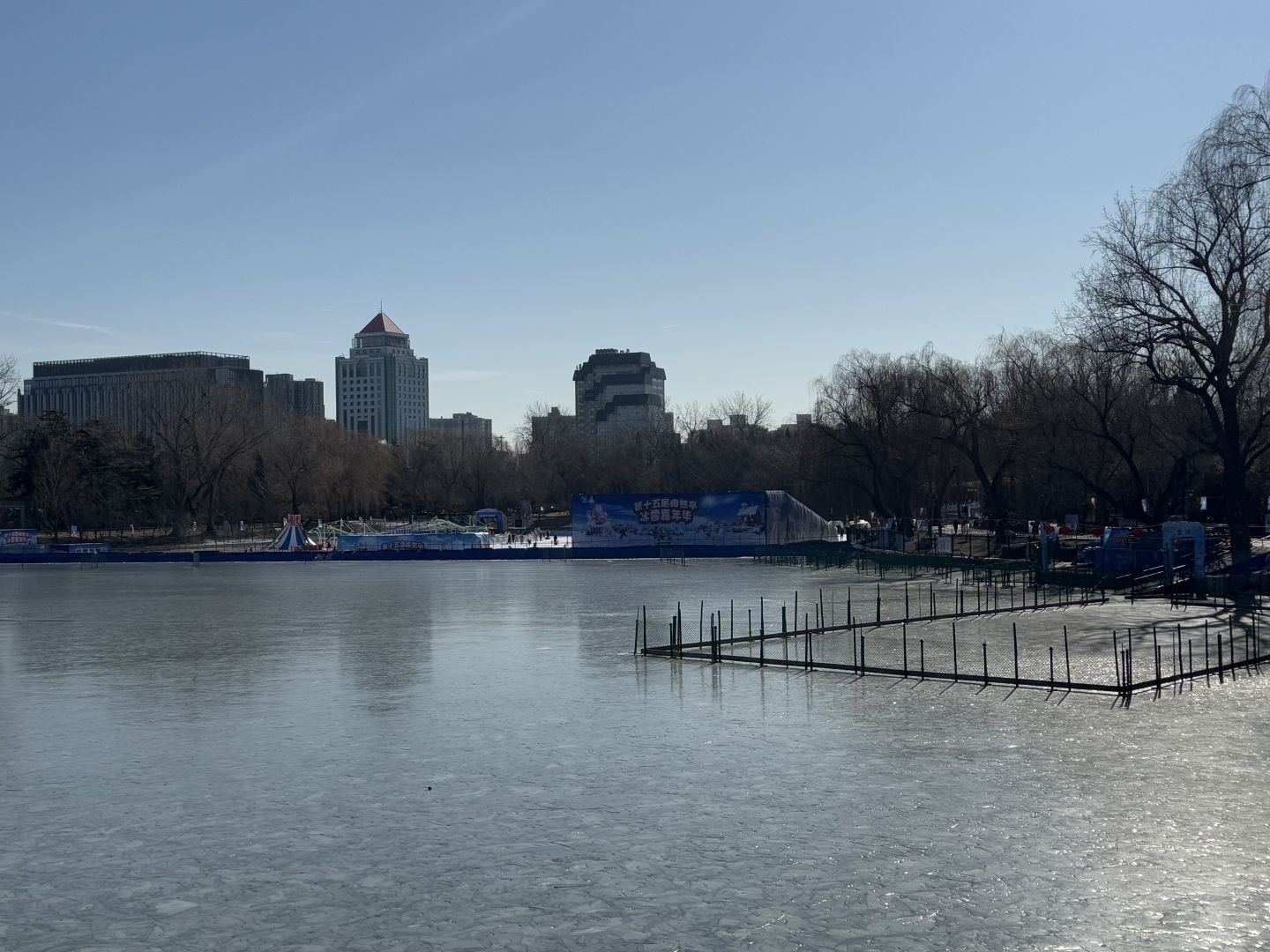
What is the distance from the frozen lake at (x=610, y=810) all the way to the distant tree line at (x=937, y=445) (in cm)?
2927

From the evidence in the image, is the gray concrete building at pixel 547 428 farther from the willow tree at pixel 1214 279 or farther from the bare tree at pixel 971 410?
the willow tree at pixel 1214 279

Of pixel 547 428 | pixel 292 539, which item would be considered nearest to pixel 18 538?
pixel 292 539

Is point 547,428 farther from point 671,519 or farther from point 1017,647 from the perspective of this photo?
point 1017,647

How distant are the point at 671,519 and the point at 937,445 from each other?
18560 millimetres

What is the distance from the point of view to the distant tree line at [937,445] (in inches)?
1930

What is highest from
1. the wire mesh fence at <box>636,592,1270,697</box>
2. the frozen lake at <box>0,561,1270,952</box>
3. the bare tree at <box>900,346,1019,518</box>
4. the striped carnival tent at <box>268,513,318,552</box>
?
the bare tree at <box>900,346,1019,518</box>

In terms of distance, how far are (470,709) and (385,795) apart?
608 cm

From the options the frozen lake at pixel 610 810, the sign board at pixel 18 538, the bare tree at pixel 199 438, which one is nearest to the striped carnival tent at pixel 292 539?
the sign board at pixel 18 538

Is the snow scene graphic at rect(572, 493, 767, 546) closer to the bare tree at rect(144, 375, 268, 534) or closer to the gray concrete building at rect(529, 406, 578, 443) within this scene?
the bare tree at rect(144, 375, 268, 534)

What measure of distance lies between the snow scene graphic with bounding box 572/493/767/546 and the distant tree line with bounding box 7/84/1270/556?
8263 millimetres

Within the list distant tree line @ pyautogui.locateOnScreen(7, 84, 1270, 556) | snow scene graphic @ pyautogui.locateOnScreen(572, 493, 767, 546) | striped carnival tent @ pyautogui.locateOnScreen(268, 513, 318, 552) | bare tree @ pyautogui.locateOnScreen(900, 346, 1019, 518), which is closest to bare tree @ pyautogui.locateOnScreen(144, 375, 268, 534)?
distant tree line @ pyautogui.locateOnScreen(7, 84, 1270, 556)

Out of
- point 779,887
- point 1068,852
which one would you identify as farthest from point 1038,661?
point 779,887

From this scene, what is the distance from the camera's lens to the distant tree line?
49031mm

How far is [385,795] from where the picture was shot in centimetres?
1555
